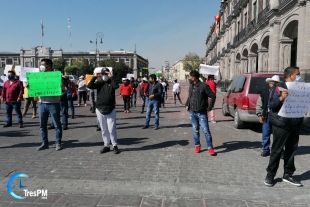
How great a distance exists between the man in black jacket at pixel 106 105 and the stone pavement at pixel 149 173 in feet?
1.32

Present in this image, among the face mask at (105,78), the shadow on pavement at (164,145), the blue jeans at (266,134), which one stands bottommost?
the shadow on pavement at (164,145)

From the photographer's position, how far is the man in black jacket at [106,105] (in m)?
5.66

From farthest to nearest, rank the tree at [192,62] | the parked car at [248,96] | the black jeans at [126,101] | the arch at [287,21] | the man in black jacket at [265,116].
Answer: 1. the tree at [192,62]
2. the arch at [287,21]
3. the black jeans at [126,101]
4. the parked car at [248,96]
5. the man in black jacket at [265,116]

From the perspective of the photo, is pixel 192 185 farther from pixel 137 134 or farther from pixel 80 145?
Answer: pixel 137 134

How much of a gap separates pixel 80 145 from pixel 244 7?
29116 millimetres

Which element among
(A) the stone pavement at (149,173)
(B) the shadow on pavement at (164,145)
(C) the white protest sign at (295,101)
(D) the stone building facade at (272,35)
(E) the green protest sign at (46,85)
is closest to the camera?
(A) the stone pavement at (149,173)

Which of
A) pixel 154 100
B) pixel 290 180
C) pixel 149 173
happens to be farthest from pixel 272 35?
pixel 149 173

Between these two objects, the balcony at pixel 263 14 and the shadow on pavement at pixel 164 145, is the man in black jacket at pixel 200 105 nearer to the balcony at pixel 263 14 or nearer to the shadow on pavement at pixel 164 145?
the shadow on pavement at pixel 164 145

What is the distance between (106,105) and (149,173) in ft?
6.05

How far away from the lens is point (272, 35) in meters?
20.0

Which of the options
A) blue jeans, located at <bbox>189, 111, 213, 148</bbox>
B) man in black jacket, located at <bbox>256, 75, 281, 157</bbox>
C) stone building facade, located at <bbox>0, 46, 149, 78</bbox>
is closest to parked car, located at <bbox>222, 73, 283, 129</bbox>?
man in black jacket, located at <bbox>256, 75, 281, 157</bbox>

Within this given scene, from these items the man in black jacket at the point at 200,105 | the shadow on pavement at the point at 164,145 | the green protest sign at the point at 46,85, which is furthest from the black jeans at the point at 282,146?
the green protest sign at the point at 46,85

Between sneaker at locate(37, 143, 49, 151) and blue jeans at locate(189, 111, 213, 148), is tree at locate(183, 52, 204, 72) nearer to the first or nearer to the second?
blue jeans at locate(189, 111, 213, 148)

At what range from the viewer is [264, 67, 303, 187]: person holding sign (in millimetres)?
3832
